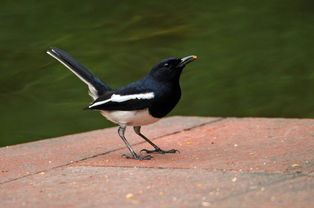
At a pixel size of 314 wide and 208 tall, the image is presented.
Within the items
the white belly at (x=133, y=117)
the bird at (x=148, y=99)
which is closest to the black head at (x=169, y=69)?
the bird at (x=148, y=99)

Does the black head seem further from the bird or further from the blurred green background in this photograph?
the blurred green background

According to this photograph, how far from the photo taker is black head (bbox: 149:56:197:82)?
5.46 meters

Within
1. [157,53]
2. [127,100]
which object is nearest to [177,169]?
[127,100]

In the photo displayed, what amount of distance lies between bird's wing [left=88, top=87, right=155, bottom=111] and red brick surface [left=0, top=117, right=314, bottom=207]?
0.44m

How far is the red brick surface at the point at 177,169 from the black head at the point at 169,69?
662 mm

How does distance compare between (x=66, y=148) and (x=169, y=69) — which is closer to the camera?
(x=169, y=69)

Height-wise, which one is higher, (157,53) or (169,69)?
(169,69)

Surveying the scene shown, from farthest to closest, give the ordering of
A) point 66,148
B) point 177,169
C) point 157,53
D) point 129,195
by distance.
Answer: point 157,53 < point 66,148 < point 177,169 < point 129,195

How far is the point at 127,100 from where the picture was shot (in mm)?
5465

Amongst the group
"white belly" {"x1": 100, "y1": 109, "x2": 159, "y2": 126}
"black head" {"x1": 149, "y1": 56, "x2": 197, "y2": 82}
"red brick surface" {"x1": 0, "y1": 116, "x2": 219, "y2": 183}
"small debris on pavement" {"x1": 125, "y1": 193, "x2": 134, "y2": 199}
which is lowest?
"red brick surface" {"x1": 0, "y1": 116, "x2": 219, "y2": 183}

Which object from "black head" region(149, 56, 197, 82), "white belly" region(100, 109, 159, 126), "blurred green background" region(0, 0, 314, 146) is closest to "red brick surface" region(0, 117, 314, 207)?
"white belly" region(100, 109, 159, 126)

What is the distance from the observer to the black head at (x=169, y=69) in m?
5.46

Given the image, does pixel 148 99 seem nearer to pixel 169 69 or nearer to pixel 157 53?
pixel 169 69

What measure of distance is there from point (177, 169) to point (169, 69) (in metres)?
0.98
